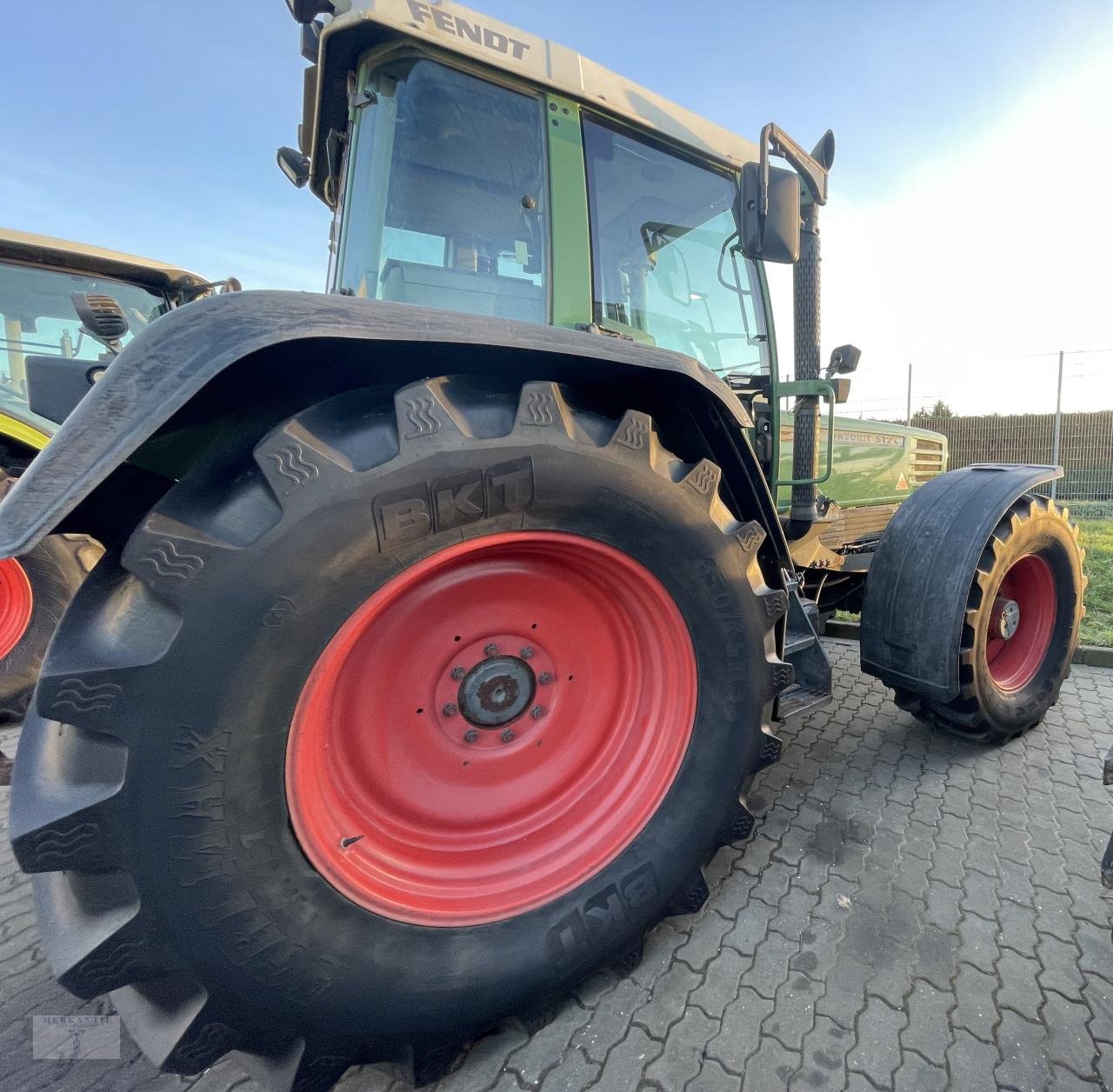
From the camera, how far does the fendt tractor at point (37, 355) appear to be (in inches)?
126

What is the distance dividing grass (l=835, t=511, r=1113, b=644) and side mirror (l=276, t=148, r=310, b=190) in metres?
4.21

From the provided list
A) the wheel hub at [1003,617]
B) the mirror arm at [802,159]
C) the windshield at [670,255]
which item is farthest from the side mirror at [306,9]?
the wheel hub at [1003,617]

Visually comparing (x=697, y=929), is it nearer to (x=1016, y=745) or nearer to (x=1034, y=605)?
(x=1016, y=745)

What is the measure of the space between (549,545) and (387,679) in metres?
0.47

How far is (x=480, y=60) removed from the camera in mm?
1515

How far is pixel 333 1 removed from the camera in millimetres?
1713

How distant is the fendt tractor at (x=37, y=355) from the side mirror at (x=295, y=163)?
1128 millimetres

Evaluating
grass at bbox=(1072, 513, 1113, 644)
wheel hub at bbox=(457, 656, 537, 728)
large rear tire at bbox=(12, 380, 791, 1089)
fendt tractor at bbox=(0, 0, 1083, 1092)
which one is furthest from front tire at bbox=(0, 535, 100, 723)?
grass at bbox=(1072, 513, 1113, 644)

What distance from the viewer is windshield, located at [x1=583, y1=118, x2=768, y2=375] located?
5.90 ft

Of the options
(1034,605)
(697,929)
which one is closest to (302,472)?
(697,929)

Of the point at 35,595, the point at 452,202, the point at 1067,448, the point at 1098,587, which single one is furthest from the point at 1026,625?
the point at 1067,448

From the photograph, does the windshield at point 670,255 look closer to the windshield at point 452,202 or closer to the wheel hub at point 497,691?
the windshield at point 452,202

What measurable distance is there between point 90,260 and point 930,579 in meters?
A: 5.14

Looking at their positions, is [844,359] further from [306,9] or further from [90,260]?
[90,260]
